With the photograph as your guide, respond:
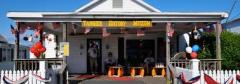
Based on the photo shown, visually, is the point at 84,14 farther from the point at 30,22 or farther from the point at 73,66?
the point at 73,66

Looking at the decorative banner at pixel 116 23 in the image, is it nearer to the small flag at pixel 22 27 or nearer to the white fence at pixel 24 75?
the small flag at pixel 22 27

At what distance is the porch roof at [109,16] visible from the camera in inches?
649

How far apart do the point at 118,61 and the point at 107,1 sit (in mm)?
3028

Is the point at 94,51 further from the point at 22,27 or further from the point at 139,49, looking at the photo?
the point at 22,27

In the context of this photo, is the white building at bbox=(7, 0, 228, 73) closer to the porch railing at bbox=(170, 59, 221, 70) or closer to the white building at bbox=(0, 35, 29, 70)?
the porch railing at bbox=(170, 59, 221, 70)

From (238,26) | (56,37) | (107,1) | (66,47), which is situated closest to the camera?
(66,47)

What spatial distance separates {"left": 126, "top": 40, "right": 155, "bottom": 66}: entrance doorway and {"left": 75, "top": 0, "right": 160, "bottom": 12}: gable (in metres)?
1.93

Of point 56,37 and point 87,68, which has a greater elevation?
point 56,37

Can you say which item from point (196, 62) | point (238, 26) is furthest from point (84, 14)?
point (238, 26)

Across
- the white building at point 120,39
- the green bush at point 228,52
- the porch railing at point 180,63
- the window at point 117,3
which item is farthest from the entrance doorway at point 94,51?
the porch railing at point 180,63

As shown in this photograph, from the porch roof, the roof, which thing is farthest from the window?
the porch roof

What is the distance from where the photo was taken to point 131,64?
75.2 ft

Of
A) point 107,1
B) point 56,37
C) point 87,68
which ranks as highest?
point 107,1

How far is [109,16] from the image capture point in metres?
16.6
